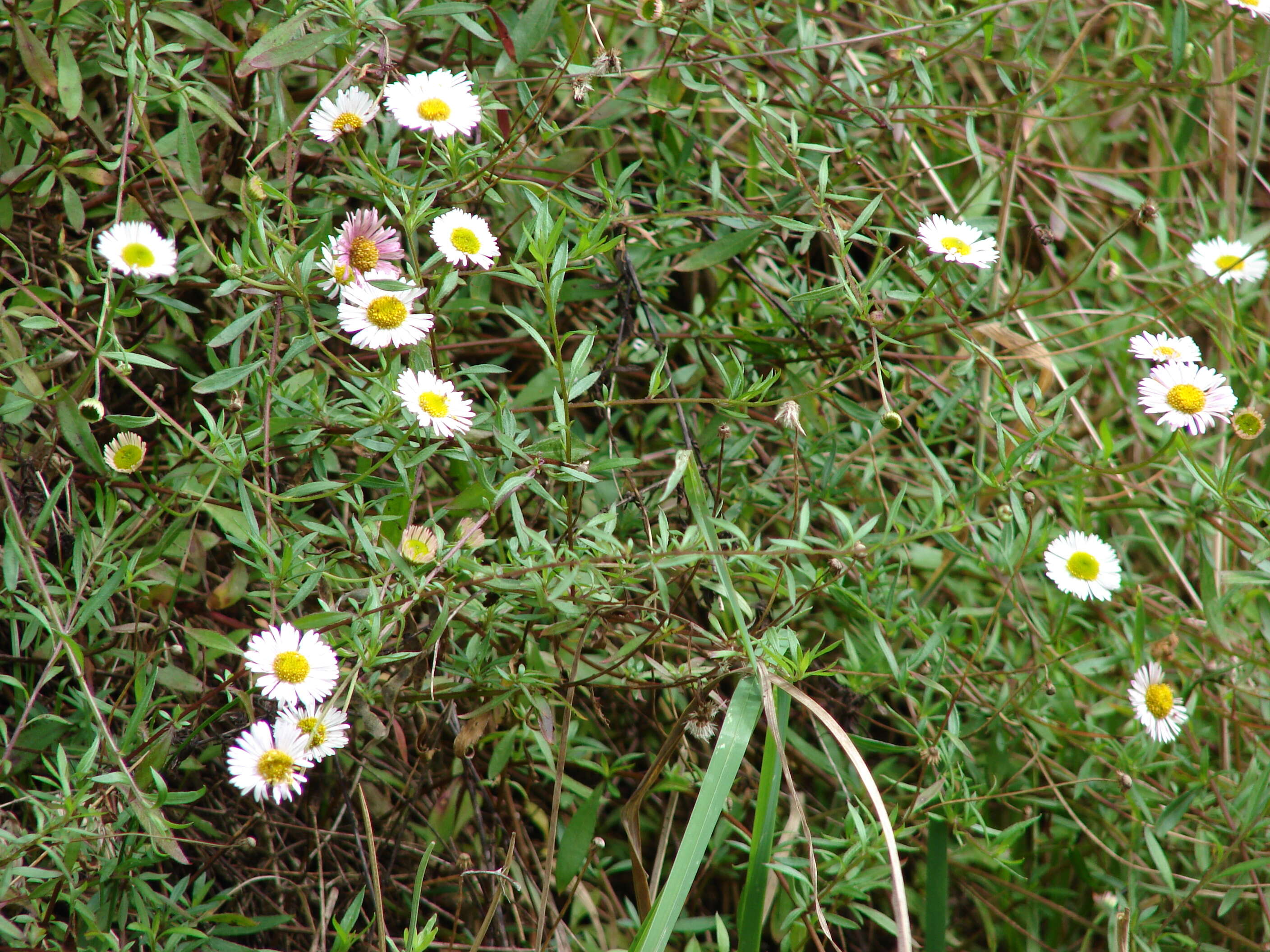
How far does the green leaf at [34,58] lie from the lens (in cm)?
122

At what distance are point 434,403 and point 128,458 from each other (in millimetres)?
354

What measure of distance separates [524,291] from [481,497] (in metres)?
0.40

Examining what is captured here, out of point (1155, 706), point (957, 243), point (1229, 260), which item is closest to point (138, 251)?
point (957, 243)

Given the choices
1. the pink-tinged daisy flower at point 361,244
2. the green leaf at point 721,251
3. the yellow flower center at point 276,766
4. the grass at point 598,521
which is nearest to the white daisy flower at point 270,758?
the yellow flower center at point 276,766

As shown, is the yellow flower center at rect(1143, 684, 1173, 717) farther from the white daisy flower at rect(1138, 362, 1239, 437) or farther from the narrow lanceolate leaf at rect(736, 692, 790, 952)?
the narrow lanceolate leaf at rect(736, 692, 790, 952)

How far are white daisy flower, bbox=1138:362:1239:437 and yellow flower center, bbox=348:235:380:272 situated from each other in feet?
3.03

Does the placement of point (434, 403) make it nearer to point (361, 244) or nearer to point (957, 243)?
point (361, 244)

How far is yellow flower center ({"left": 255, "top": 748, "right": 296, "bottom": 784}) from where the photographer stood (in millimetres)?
974

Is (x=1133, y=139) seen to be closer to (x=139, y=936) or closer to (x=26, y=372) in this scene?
(x=26, y=372)

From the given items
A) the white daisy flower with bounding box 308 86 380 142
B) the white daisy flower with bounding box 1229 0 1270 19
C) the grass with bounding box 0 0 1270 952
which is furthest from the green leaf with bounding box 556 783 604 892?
the white daisy flower with bounding box 1229 0 1270 19

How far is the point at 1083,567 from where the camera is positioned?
1.37 meters

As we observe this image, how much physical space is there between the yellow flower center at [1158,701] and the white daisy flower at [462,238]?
3.25ft

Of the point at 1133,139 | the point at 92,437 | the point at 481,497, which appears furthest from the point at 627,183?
the point at 1133,139

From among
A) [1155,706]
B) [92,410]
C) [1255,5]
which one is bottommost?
[1155,706]
